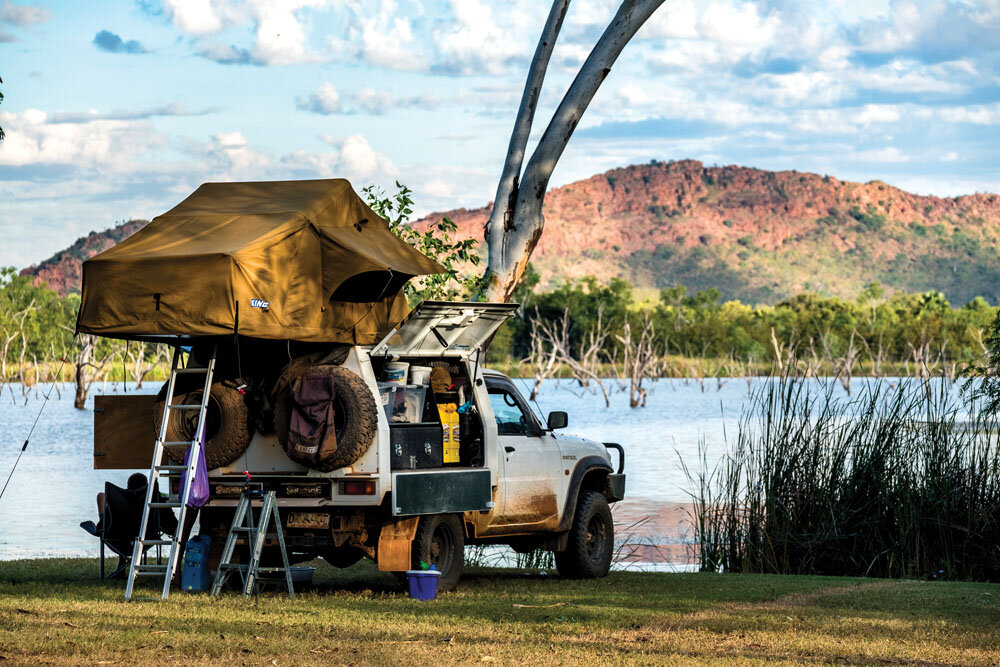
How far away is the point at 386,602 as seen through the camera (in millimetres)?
10695

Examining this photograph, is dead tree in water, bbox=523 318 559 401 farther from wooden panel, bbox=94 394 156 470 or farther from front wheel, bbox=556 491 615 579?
wooden panel, bbox=94 394 156 470

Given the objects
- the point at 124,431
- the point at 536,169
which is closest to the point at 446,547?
the point at 124,431

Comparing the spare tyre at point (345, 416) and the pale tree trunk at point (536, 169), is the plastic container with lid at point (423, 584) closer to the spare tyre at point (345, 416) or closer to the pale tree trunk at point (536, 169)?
the spare tyre at point (345, 416)

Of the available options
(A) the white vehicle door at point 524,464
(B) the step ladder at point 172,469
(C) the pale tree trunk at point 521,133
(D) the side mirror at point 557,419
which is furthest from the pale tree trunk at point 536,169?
(B) the step ladder at point 172,469

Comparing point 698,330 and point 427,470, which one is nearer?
point 427,470

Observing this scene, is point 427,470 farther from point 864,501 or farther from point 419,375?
point 864,501

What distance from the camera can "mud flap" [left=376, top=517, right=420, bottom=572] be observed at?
10.9 meters

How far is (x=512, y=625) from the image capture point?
376 inches

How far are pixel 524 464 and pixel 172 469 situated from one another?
327 cm

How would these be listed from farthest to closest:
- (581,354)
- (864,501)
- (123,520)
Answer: (581,354), (864,501), (123,520)

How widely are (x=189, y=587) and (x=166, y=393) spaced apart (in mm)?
1581

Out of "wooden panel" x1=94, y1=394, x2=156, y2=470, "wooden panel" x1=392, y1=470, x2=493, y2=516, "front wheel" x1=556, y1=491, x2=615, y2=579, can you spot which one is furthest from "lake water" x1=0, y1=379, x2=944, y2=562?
"wooden panel" x1=94, y1=394, x2=156, y2=470

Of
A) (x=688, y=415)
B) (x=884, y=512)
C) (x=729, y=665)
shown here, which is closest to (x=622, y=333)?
(x=688, y=415)

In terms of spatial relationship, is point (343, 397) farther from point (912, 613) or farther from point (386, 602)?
point (912, 613)
